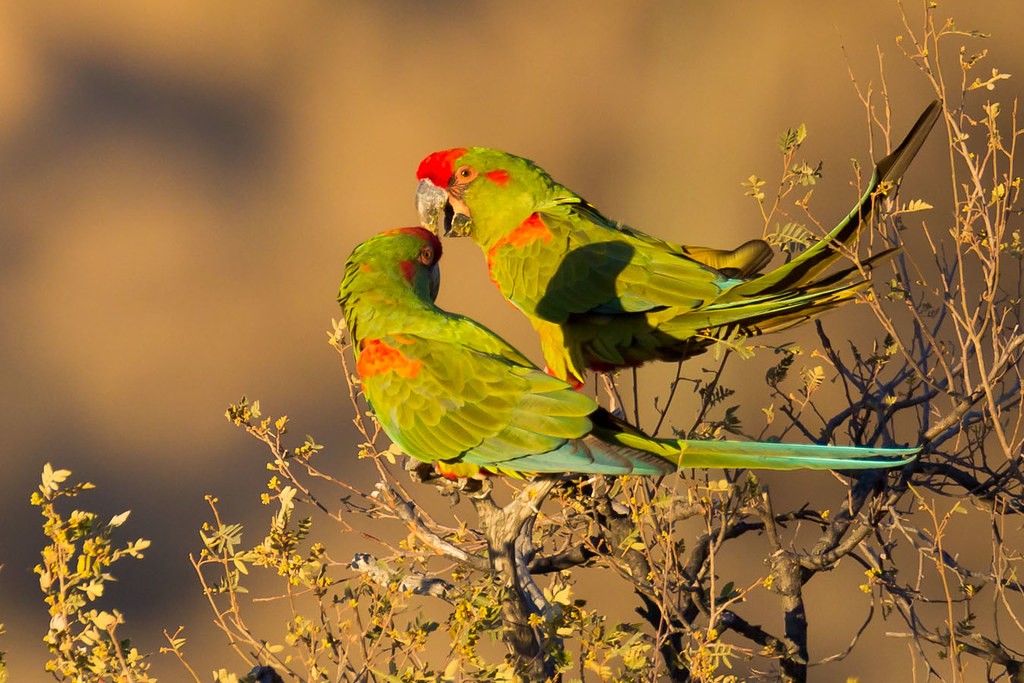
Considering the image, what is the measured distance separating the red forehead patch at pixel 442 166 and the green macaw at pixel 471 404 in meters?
0.30

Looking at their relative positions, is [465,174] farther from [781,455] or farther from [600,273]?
[781,455]

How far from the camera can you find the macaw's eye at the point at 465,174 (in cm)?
204

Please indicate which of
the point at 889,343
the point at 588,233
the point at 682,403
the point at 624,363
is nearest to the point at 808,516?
the point at 889,343

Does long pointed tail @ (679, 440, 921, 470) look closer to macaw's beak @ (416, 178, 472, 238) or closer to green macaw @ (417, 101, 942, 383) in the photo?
green macaw @ (417, 101, 942, 383)

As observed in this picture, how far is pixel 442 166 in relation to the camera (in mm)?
2072

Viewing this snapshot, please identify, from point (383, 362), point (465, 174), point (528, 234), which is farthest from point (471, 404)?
point (465, 174)

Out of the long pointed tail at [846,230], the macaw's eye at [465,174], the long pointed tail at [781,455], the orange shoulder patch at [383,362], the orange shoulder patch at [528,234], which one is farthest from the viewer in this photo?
the macaw's eye at [465,174]

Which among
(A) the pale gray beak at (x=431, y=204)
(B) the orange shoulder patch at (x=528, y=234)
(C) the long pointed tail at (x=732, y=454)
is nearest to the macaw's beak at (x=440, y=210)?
(A) the pale gray beak at (x=431, y=204)

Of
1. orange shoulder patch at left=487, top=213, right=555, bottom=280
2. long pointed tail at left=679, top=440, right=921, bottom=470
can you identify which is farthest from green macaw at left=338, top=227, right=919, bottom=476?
orange shoulder patch at left=487, top=213, right=555, bottom=280

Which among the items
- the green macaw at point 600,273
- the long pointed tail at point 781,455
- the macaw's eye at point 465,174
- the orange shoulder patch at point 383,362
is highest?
the macaw's eye at point 465,174

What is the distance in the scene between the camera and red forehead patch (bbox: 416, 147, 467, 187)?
6.79 ft

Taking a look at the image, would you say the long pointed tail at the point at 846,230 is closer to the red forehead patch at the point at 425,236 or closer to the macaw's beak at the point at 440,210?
the red forehead patch at the point at 425,236

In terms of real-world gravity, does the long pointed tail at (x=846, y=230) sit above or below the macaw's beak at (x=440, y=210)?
above

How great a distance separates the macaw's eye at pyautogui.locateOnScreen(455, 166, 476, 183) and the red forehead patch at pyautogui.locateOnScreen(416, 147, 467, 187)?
0.05 ft
